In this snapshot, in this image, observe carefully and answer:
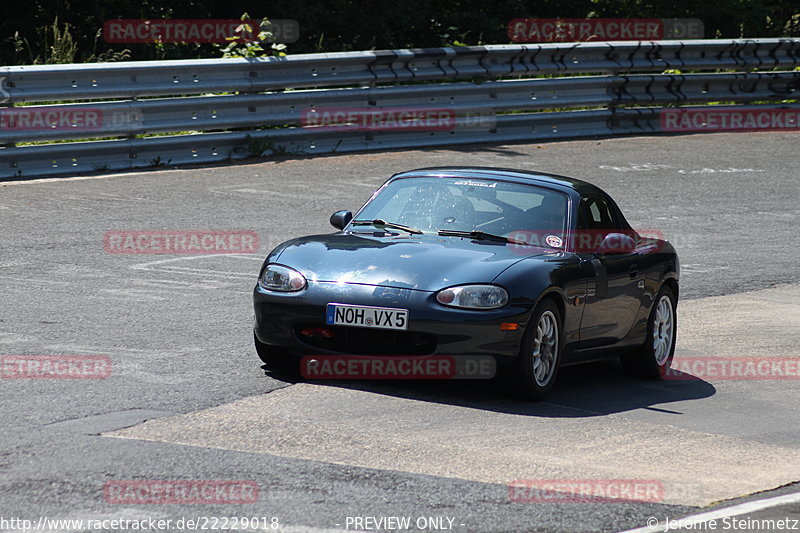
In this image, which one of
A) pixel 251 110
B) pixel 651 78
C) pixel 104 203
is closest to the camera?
pixel 104 203

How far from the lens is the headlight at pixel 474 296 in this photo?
745cm

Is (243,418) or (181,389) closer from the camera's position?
(243,418)

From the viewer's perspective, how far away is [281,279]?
308 inches

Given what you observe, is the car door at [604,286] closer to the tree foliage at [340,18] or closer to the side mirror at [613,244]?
the side mirror at [613,244]

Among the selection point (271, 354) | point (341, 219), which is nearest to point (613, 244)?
point (341, 219)

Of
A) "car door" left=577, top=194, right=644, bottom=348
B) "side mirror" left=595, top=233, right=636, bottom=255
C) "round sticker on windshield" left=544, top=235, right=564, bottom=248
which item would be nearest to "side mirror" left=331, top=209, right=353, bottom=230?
"round sticker on windshield" left=544, top=235, right=564, bottom=248

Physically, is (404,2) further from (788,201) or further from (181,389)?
(181,389)

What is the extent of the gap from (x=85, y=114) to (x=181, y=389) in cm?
808

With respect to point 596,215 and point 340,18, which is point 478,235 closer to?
point 596,215

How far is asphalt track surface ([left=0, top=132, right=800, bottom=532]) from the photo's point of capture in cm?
544

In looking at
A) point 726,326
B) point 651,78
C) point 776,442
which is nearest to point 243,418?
point 776,442

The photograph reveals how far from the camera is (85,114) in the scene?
1465 cm

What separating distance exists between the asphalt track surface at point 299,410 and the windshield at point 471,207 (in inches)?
41.1

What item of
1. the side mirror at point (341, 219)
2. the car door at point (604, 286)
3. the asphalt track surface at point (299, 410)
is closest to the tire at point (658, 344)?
the asphalt track surface at point (299, 410)
